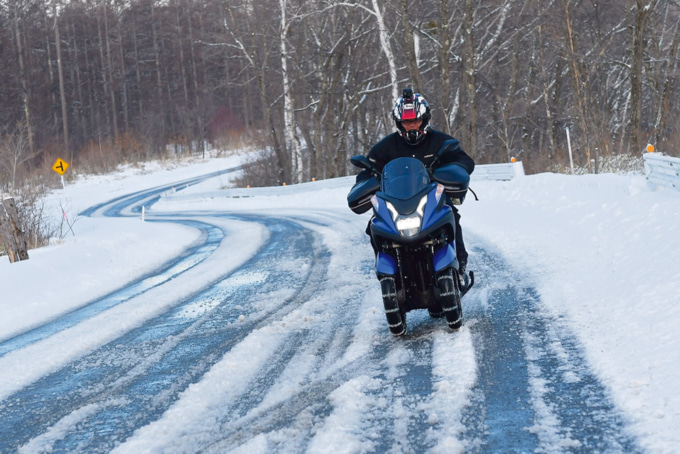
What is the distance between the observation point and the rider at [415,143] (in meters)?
6.16

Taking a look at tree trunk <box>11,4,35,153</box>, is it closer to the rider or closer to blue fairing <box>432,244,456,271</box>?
the rider

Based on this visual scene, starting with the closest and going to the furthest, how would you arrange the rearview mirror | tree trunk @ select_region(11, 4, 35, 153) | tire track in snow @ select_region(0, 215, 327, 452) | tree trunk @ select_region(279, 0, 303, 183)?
tire track in snow @ select_region(0, 215, 327, 452) → the rearview mirror → tree trunk @ select_region(279, 0, 303, 183) → tree trunk @ select_region(11, 4, 35, 153)

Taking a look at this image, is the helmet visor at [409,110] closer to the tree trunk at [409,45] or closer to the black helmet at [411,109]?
the black helmet at [411,109]

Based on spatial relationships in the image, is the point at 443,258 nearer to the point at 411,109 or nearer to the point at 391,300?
the point at 391,300

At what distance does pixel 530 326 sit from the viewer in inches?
231

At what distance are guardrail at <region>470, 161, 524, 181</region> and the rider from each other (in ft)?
51.4

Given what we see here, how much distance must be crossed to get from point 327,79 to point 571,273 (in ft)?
102

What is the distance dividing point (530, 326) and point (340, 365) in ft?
5.64

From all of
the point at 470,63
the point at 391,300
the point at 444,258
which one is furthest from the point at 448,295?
the point at 470,63

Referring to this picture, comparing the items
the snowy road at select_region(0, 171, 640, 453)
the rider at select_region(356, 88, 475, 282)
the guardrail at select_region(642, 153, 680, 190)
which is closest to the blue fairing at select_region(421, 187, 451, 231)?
the rider at select_region(356, 88, 475, 282)

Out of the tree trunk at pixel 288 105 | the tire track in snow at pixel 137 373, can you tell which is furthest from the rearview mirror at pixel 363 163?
the tree trunk at pixel 288 105

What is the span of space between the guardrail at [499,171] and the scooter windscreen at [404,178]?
16305mm

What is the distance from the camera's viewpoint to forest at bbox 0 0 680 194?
29594mm

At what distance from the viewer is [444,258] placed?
5664 millimetres
